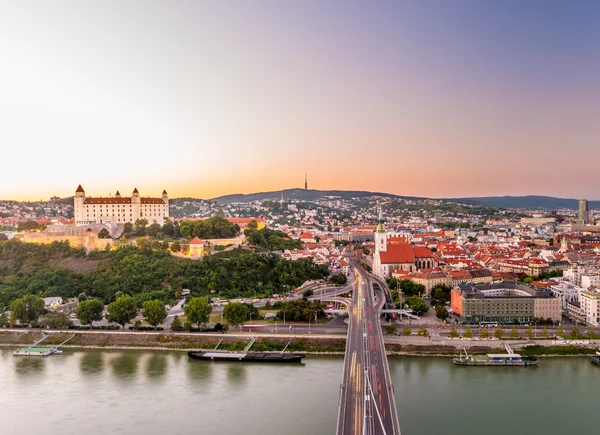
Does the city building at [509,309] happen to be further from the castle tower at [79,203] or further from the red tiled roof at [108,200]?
the castle tower at [79,203]

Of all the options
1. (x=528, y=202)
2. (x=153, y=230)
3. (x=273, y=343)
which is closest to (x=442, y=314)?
(x=273, y=343)

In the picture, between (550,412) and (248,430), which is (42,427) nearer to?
(248,430)

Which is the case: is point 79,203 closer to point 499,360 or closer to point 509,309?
point 509,309

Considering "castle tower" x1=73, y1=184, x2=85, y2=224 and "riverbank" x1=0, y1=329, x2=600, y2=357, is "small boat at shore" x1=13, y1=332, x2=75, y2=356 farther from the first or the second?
"castle tower" x1=73, y1=184, x2=85, y2=224

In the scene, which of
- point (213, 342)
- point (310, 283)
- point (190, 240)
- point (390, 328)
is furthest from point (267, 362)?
point (190, 240)

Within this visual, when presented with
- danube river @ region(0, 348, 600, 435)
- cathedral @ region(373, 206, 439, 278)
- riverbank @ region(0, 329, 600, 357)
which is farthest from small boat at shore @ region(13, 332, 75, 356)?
cathedral @ region(373, 206, 439, 278)
